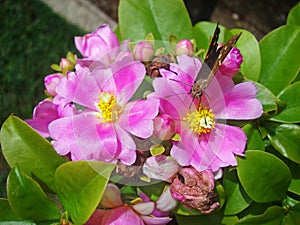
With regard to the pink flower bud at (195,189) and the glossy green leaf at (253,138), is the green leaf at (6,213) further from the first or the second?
the glossy green leaf at (253,138)

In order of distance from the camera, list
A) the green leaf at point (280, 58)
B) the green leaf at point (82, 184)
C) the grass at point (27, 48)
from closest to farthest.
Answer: the green leaf at point (82, 184), the green leaf at point (280, 58), the grass at point (27, 48)

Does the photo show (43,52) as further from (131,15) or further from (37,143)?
(37,143)

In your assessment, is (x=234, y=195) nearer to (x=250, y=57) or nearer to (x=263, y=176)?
(x=263, y=176)

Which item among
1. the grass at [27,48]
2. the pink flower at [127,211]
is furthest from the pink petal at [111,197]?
the grass at [27,48]

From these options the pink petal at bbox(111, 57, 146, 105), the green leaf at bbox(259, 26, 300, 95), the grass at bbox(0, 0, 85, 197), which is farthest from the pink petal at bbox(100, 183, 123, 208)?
the grass at bbox(0, 0, 85, 197)

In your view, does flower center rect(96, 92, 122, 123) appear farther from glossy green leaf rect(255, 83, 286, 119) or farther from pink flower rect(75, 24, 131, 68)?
glossy green leaf rect(255, 83, 286, 119)

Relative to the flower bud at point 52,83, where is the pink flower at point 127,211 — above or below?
below
